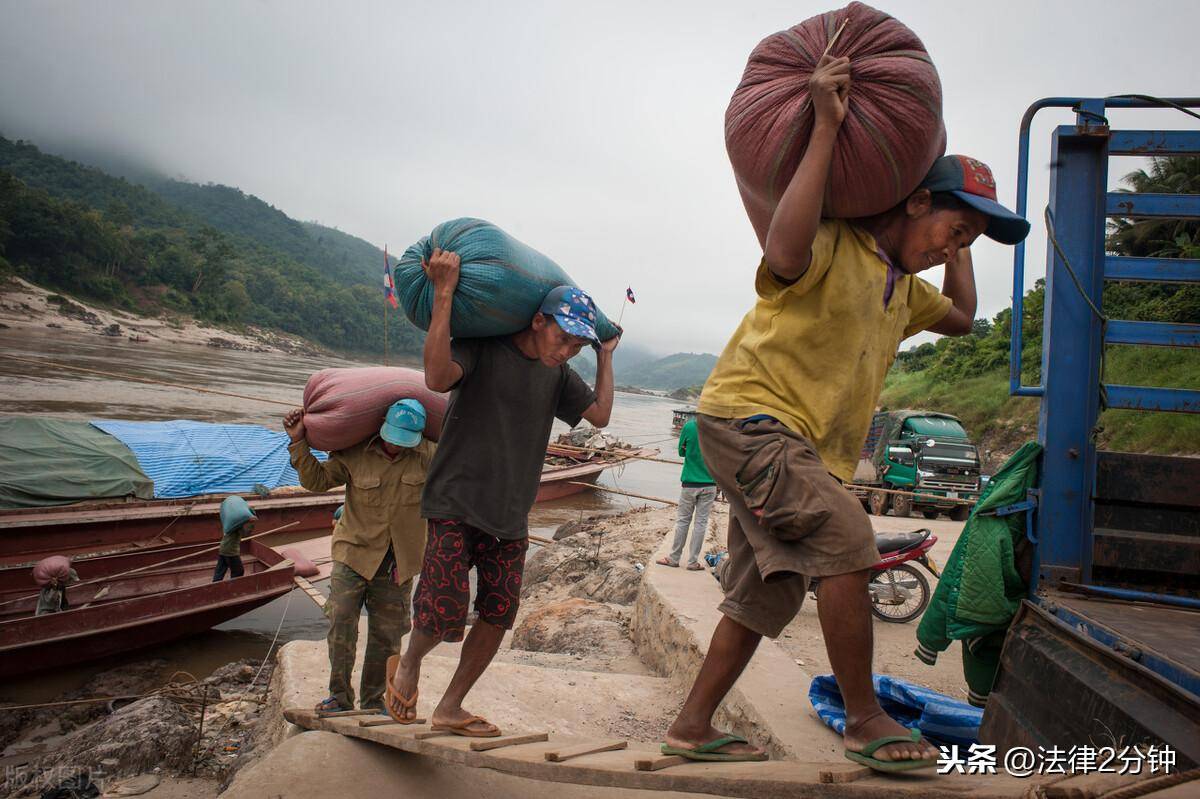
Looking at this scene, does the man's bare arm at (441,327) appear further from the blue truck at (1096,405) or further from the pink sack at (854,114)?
the blue truck at (1096,405)

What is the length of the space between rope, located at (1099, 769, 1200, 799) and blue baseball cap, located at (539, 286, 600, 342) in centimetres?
175

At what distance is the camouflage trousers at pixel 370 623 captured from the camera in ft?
9.23

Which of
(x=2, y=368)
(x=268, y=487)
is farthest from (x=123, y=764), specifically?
(x=2, y=368)

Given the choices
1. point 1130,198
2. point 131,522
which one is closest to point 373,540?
point 1130,198

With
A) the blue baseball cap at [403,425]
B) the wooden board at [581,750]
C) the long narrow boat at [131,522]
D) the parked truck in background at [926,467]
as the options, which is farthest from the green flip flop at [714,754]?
the parked truck in background at [926,467]

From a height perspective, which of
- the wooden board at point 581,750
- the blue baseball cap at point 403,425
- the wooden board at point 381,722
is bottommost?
the wooden board at point 381,722

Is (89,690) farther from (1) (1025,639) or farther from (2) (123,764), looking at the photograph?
(1) (1025,639)

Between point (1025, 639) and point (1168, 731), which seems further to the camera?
point (1025, 639)

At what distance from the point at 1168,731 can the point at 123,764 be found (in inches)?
182

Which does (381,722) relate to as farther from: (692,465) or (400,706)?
(692,465)

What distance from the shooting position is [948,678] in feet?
12.4

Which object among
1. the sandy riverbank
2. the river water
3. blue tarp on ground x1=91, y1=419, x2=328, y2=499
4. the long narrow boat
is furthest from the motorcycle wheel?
the sandy riverbank

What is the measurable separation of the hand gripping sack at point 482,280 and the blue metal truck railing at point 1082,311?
1.60 meters

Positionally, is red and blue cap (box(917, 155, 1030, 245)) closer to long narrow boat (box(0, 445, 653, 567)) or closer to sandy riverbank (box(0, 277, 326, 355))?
long narrow boat (box(0, 445, 653, 567))
